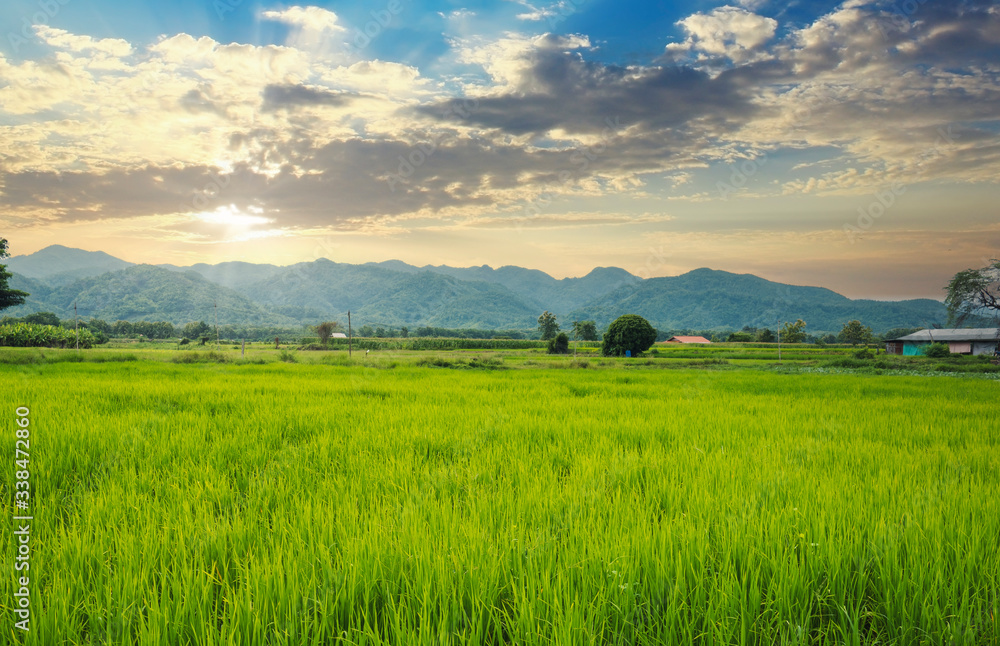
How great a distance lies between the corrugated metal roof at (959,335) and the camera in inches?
2733

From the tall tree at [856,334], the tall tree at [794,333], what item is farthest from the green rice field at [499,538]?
the tall tree at [856,334]

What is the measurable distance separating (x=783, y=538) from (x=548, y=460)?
8.47 feet

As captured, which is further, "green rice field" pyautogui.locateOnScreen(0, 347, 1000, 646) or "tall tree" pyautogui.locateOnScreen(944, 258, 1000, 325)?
"tall tree" pyautogui.locateOnScreen(944, 258, 1000, 325)

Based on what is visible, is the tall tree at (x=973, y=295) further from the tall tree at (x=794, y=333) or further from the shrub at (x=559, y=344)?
the tall tree at (x=794, y=333)

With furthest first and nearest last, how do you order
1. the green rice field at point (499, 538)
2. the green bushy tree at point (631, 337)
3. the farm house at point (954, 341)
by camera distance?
1. the farm house at point (954, 341)
2. the green bushy tree at point (631, 337)
3. the green rice field at point (499, 538)

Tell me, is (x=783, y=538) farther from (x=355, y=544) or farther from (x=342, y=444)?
(x=342, y=444)

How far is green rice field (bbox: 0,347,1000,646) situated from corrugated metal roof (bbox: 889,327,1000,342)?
9540 centimetres

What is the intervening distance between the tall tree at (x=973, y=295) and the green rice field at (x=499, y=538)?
182 ft

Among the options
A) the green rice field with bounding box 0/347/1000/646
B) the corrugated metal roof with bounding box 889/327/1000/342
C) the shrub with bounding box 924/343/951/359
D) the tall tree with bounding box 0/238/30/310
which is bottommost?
the shrub with bounding box 924/343/951/359

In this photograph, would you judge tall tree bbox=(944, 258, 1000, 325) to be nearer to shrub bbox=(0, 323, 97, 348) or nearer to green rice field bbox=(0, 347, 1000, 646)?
green rice field bbox=(0, 347, 1000, 646)

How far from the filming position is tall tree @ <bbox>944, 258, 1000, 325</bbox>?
4303 centimetres

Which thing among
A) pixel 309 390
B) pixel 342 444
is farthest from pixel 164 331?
pixel 342 444

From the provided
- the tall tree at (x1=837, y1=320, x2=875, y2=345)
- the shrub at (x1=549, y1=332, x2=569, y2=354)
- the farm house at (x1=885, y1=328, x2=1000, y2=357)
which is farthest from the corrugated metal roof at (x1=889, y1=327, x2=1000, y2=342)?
the shrub at (x1=549, y1=332, x2=569, y2=354)

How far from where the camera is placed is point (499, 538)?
2.62 m
